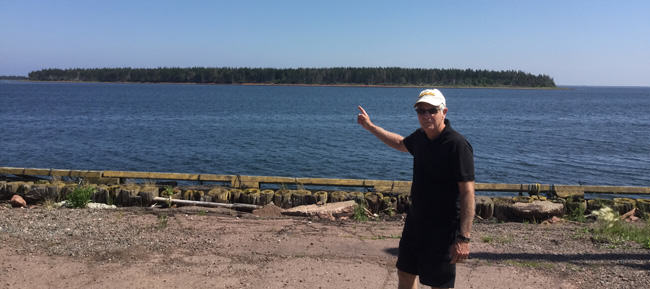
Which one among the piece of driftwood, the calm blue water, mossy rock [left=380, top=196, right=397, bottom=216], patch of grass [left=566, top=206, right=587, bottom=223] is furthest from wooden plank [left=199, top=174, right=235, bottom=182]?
the calm blue water

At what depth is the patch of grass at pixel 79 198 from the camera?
A: 8641 mm

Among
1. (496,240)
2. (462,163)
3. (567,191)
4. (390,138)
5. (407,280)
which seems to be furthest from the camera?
(567,191)

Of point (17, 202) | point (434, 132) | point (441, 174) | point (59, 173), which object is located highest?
point (434, 132)

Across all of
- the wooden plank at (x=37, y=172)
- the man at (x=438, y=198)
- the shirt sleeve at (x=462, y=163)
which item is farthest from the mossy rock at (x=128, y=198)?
the shirt sleeve at (x=462, y=163)

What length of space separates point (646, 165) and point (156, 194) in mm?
22947

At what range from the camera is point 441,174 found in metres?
3.39

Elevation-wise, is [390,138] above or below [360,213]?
above

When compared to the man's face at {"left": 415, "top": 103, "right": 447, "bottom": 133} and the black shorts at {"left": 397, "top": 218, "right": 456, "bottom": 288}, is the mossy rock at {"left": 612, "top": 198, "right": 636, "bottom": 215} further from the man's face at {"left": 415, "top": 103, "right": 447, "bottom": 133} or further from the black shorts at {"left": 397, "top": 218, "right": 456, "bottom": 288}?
the man's face at {"left": 415, "top": 103, "right": 447, "bottom": 133}

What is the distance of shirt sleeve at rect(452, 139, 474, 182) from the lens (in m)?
3.26

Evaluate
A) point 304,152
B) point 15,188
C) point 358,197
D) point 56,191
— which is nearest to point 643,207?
point 358,197

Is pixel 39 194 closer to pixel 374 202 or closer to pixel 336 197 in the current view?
pixel 336 197

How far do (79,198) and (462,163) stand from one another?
757 cm

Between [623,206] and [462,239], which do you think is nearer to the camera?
[462,239]

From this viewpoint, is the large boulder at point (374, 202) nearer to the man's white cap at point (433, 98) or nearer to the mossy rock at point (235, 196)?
the mossy rock at point (235, 196)
